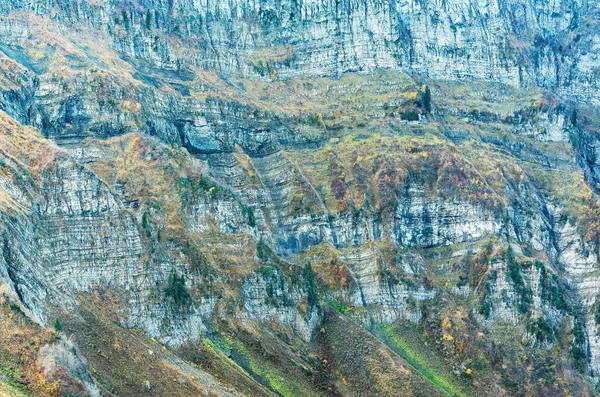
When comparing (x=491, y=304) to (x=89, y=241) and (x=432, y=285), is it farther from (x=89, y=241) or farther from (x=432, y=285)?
(x=89, y=241)

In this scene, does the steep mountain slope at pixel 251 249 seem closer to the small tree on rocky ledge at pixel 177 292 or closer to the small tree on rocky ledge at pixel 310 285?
the small tree on rocky ledge at pixel 310 285

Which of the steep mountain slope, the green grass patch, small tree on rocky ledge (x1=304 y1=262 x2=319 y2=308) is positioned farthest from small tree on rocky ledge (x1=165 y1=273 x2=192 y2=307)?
the green grass patch

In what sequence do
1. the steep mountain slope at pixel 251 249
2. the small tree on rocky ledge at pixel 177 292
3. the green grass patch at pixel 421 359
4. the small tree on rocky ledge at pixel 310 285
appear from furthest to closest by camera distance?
the small tree on rocky ledge at pixel 310 285 < the green grass patch at pixel 421 359 < the small tree on rocky ledge at pixel 177 292 < the steep mountain slope at pixel 251 249

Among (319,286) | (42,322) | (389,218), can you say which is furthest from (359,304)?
(42,322)

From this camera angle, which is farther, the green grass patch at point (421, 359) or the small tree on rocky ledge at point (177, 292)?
the green grass patch at point (421, 359)

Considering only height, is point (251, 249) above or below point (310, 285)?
above

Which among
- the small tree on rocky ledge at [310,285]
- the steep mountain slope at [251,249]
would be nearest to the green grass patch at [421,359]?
the steep mountain slope at [251,249]

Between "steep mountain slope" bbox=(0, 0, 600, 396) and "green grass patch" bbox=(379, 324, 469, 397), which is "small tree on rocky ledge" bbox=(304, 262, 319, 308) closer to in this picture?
"steep mountain slope" bbox=(0, 0, 600, 396)

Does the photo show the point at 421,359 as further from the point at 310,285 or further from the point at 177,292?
the point at 177,292

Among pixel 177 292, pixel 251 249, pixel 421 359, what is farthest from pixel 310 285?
pixel 177 292
